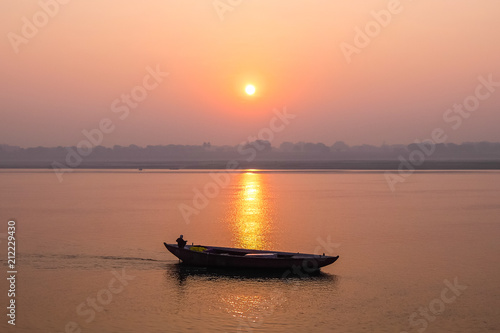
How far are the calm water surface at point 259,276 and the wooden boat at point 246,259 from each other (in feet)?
2.77

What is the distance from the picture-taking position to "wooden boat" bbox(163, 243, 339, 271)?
36.1 meters

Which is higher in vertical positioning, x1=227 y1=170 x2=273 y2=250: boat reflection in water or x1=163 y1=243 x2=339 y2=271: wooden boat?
x1=227 y1=170 x2=273 y2=250: boat reflection in water

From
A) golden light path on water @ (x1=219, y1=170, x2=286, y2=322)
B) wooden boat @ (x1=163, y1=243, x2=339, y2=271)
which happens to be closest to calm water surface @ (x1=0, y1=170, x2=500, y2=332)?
golden light path on water @ (x1=219, y1=170, x2=286, y2=322)

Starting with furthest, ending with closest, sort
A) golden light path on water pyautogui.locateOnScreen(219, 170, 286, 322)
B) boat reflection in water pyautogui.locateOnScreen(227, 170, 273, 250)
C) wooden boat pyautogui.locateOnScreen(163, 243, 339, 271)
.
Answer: boat reflection in water pyautogui.locateOnScreen(227, 170, 273, 250) < wooden boat pyautogui.locateOnScreen(163, 243, 339, 271) < golden light path on water pyautogui.locateOnScreen(219, 170, 286, 322)

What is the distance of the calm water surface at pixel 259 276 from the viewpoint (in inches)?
1063

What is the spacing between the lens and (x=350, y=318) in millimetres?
27297

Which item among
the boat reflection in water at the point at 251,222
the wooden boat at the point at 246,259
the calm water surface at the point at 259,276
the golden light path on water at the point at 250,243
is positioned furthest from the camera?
the boat reflection in water at the point at 251,222

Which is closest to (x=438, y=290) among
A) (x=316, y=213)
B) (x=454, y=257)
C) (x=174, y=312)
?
(x=454, y=257)

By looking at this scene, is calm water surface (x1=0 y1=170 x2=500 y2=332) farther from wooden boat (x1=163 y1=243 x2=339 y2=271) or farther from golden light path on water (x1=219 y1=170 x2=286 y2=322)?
wooden boat (x1=163 y1=243 x2=339 y2=271)

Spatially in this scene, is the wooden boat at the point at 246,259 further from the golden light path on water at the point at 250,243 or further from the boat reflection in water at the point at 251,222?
the boat reflection in water at the point at 251,222

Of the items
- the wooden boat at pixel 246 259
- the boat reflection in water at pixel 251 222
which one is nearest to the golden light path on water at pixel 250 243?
the boat reflection in water at pixel 251 222

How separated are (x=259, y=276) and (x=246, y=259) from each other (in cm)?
161

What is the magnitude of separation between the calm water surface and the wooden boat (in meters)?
0.84

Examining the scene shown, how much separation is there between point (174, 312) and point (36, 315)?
660 centimetres
